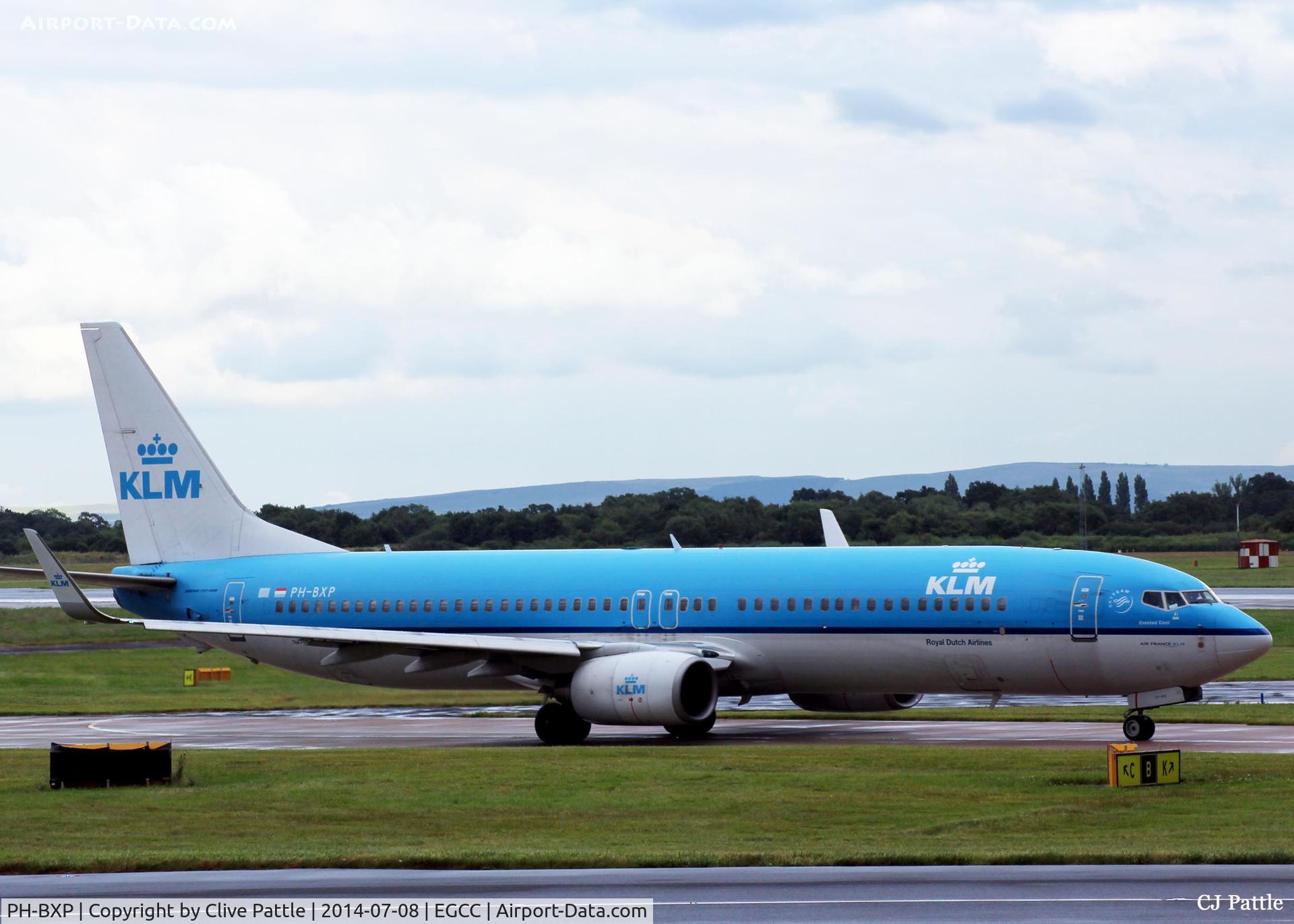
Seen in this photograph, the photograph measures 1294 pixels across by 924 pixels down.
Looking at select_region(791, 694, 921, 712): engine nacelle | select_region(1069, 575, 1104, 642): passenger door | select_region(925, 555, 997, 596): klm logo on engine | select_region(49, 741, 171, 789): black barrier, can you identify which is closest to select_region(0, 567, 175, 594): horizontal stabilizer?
select_region(791, 694, 921, 712): engine nacelle

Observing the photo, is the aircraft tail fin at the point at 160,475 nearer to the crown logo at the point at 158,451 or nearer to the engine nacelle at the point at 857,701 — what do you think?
the crown logo at the point at 158,451

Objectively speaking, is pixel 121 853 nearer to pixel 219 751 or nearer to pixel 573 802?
pixel 573 802

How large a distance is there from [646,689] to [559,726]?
9.55 feet

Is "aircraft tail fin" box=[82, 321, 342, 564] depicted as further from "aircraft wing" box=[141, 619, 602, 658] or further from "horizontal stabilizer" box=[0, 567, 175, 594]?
"aircraft wing" box=[141, 619, 602, 658]

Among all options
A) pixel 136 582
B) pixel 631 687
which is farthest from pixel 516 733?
pixel 136 582

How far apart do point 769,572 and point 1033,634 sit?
5817 millimetres

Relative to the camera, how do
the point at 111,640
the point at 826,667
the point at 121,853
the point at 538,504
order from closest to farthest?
the point at 121,853 < the point at 826,667 < the point at 111,640 < the point at 538,504

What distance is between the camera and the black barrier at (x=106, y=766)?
27562 millimetres

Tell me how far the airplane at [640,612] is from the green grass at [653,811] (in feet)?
10.9

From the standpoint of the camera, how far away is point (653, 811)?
2417cm

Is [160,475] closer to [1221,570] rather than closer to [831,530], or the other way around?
[831,530]

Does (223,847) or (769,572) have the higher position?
(769,572)

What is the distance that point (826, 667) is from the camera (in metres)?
36.1

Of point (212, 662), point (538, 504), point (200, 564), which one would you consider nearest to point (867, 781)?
point (200, 564)
